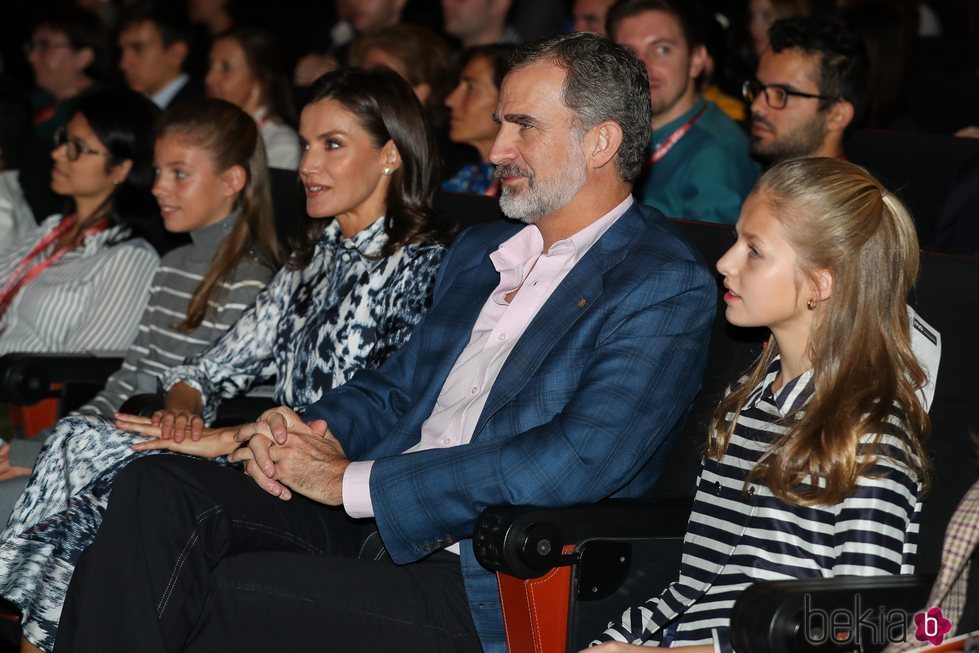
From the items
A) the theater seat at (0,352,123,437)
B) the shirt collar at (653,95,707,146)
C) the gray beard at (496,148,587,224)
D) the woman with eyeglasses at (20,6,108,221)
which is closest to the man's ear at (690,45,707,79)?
the shirt collar at (653,95,707,146)

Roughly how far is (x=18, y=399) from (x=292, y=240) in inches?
28.1

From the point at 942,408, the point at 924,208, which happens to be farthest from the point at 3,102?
the point at 942,408

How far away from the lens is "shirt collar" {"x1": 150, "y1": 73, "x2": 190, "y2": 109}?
563 cm

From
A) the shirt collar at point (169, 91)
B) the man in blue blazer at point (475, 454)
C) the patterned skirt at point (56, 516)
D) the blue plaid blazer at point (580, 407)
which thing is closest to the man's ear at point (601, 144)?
the man in blue blazer at point (475, 454)

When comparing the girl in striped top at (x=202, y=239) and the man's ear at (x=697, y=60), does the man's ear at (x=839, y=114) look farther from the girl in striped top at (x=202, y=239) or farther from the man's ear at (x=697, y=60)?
the girl in striped top at (x=202, y=239)

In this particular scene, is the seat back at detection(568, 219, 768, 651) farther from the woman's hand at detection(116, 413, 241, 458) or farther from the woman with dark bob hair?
the woman's hand at detection(116, 413, 241, 458)

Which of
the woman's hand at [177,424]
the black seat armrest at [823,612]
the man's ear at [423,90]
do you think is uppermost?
the man's ear at [423,90]

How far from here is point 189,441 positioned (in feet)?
7.52

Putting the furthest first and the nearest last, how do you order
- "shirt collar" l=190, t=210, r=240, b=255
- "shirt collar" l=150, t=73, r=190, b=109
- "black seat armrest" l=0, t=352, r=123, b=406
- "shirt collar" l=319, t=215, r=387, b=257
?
"shirt collar" l=150, t=73, r=190, b=109
"shirt collar" l=190, t=210, r=240, b=255
"black seat armrest" l=0, t=352, r=123, b=406
"shirt collar" l=319, t=215, r=387, b=257

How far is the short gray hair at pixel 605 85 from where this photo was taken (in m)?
2.06

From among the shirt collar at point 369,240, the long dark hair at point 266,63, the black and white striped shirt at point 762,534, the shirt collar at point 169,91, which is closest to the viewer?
the black and white striped shirt at point 762,534

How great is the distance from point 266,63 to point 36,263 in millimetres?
1799

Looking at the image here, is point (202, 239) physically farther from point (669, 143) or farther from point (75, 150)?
point (669, 143)

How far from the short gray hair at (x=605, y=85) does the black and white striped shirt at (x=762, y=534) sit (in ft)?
1.63
